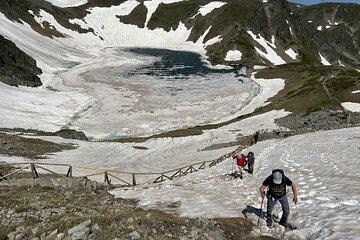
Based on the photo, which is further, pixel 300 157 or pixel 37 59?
pixel 37 59

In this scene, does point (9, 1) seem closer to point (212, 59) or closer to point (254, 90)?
point (212, 59)

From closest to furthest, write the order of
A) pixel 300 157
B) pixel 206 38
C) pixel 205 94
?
1. pixel 300 157
2. pixel 205 94
3. pixel 206 38

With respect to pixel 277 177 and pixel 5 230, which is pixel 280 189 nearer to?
pixel 277 177

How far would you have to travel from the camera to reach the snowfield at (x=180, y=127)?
1705 cm

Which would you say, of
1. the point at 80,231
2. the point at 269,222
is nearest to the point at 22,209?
the point at 80,231

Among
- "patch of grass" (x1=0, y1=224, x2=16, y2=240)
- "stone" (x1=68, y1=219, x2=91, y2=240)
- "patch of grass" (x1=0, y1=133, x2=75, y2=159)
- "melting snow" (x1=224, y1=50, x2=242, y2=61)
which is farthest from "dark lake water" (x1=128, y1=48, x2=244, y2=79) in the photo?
"stone" (x1=68, y1=219, x2=91, y2=240)

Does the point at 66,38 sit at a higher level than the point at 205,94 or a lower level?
higher

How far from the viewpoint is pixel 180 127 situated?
219 feet

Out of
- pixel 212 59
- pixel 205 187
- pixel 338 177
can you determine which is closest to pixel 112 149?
pixel 205 187

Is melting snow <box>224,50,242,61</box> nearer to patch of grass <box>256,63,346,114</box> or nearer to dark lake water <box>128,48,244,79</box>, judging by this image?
dark lake water <box>128,48,244,79</box>

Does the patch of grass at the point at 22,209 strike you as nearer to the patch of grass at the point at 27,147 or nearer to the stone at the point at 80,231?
the stone at the point at 80,231

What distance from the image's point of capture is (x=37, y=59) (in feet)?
384

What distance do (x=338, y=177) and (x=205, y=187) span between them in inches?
336

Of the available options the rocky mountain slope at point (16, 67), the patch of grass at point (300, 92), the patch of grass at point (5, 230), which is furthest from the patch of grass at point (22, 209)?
the rocky mountain slope at point (16, 67)
